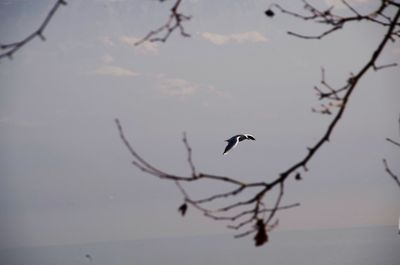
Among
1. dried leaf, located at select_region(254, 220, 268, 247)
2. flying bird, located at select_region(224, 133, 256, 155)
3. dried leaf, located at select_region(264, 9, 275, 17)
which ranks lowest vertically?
flying bird, located at select_region(224, 133, 256, 155)

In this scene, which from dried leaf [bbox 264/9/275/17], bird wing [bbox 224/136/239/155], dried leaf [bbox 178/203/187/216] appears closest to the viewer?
dried leaf [bbox 178/203/187/216]

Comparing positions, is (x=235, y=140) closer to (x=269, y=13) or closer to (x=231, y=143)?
(x=231, y=143)

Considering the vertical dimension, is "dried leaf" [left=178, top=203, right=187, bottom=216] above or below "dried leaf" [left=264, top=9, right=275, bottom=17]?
below

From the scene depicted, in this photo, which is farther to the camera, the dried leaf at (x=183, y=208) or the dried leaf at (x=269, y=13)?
the dried leaf at (x=269, y=13)

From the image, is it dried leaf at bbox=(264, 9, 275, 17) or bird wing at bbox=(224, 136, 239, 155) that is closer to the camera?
dried leaf at bbox=(264, 9, 275, 17)

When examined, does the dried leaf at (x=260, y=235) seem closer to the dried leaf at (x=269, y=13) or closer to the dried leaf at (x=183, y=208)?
the dried leaf at (x=183, y=208)

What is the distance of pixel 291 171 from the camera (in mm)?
3516

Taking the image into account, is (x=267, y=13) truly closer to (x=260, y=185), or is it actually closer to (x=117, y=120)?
(x=260, y=185)

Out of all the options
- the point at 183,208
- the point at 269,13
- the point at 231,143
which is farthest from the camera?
the point at 231,143

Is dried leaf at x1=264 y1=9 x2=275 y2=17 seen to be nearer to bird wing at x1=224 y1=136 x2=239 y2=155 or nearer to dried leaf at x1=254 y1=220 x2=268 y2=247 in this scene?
dried leaf at x1=254 y1=220 x2=268 y2=247

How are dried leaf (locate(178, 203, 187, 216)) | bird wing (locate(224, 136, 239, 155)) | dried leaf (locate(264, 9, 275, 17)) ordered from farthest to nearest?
bird wing (locate(224, 136, 239, 155))
dried leaf (locate(264, 9, 275, 17))
dried leaf (locate(178, 203, 187, 216))

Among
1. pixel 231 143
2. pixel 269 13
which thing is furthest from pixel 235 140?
pixel 269 13

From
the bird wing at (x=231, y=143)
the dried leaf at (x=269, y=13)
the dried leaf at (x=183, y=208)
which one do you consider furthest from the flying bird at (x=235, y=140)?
the dried leaf at (x=183, y=208)

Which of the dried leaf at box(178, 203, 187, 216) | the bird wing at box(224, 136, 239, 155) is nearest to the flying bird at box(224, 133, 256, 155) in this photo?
the bird wing at box(224, 136, 239, 155)
